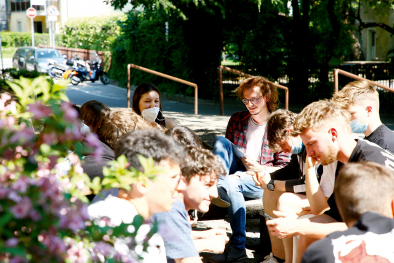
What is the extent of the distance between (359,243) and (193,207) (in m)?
1.14

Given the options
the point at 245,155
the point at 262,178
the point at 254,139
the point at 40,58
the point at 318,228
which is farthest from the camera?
the point at 40,58

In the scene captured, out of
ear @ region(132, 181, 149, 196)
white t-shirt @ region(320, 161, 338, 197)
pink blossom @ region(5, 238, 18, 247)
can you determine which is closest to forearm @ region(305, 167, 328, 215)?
white t-shirt @ region(320, 161, 338, 197)

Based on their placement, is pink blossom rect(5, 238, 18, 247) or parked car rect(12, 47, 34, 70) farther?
parked car rect(12, 47, 34, 70)

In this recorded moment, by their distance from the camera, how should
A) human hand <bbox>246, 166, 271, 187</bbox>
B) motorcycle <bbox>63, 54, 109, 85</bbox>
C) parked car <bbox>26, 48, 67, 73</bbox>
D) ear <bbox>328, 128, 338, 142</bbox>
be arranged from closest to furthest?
ear <bbox>328, 128, 338, 142</bbox> < human hand <bbox>246, 166, 271, 187</bbox> < motorcycle <bbox>63, 54, 109, 85</bbox> < parked car <bbox>26, 48, 67, 73</bbox>

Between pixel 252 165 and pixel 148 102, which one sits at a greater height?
pixel 148 102

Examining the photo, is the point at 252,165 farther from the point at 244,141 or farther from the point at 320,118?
the point at 320,118

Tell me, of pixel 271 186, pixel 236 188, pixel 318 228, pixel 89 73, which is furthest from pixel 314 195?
pixel 89 73

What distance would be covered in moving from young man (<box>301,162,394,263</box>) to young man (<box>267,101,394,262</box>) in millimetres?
832

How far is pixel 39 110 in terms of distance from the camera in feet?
3.50

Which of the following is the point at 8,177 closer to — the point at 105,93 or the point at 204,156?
the point at 204,156

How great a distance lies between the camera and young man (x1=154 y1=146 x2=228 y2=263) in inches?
93.7

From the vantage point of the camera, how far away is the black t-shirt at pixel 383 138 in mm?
3554

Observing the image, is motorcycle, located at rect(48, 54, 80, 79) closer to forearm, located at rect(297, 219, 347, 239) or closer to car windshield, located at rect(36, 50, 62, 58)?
car windshield, located at rect(36, 50, 62, 58)

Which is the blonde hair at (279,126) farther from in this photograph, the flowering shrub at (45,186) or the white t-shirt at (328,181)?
the flowering shrub at (45,186)
